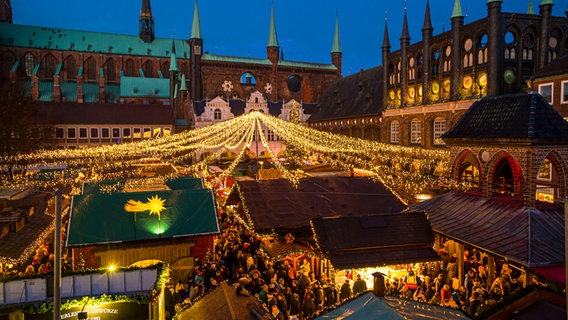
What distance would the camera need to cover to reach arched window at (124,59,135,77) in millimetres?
74037

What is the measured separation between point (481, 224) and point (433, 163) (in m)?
22.6

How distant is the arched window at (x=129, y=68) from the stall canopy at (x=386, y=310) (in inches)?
2947

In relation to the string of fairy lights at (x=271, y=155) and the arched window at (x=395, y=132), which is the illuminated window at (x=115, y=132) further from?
the arched window at (x=395, y=132)

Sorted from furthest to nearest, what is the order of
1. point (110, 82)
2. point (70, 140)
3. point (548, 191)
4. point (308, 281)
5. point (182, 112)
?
point (110, 82)
point (182, 112)
point (70, 140)
point (548, 191)
point (308, 281)

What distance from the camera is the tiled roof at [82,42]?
6744 cm

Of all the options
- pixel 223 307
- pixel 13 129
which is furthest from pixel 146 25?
pixel 223 307

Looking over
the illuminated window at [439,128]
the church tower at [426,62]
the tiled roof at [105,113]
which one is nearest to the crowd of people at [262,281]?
the illuminated window at [439,128]

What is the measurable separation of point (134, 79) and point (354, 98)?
39.3m

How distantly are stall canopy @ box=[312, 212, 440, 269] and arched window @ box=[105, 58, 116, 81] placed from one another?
228 ft

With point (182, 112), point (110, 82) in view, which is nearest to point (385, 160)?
point (182, 112)

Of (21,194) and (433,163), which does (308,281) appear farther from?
(433,163)

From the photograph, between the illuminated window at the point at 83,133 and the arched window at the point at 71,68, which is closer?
the illuminated window at the point at 83,133

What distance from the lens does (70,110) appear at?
2343 inches

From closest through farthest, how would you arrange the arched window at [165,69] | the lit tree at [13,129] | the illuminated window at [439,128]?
the lit tree at [13,129] < the illuminated window at [439,128] < the arched window at [165,69]
